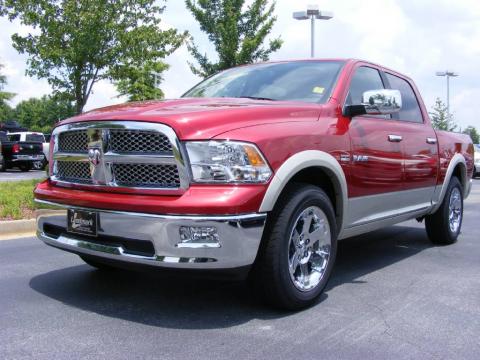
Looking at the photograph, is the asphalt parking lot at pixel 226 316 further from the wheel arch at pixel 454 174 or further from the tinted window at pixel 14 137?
the tinted window at pixel 14 137

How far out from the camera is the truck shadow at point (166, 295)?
142 inches

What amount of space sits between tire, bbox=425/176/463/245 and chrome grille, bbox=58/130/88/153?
4.11 meters

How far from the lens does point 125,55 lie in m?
12.6

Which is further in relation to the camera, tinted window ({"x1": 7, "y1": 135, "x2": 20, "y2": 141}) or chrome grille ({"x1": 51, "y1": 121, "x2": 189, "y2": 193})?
tinted window ({"x1": 7, "y1": 135, "x2": 20, "y2": 141})

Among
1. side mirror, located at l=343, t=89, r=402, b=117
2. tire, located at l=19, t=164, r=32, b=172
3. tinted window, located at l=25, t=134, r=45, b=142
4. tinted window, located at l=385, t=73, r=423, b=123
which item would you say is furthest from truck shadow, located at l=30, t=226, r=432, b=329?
tinted window, located at l=25, t=134, r=45, b=142

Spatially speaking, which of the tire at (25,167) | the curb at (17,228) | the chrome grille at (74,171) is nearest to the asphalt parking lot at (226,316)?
the chrome grille at (74,171)

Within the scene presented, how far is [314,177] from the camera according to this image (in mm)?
4070

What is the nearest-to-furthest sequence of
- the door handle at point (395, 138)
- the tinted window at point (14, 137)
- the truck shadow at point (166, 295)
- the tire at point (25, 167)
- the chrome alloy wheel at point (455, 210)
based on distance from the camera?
the truck shadow at point (166, 295)
the door handle at point (395, 138)
the chrome alloy wheel at point (455, 210)
the tire at point (25, 167)
the tinted window at point (14, 137)

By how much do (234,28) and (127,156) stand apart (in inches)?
604

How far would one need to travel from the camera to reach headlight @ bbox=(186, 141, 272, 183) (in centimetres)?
325

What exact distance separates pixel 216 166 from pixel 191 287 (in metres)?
1.43

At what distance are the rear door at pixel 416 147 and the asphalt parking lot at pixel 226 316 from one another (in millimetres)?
757

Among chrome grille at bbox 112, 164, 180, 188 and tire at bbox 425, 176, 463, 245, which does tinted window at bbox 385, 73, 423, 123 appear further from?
chrome grille at bbox 112, 164, 180, 188

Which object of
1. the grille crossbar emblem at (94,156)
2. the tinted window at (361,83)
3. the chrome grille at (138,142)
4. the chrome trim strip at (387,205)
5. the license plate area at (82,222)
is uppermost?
the tinted window at (361,83)
